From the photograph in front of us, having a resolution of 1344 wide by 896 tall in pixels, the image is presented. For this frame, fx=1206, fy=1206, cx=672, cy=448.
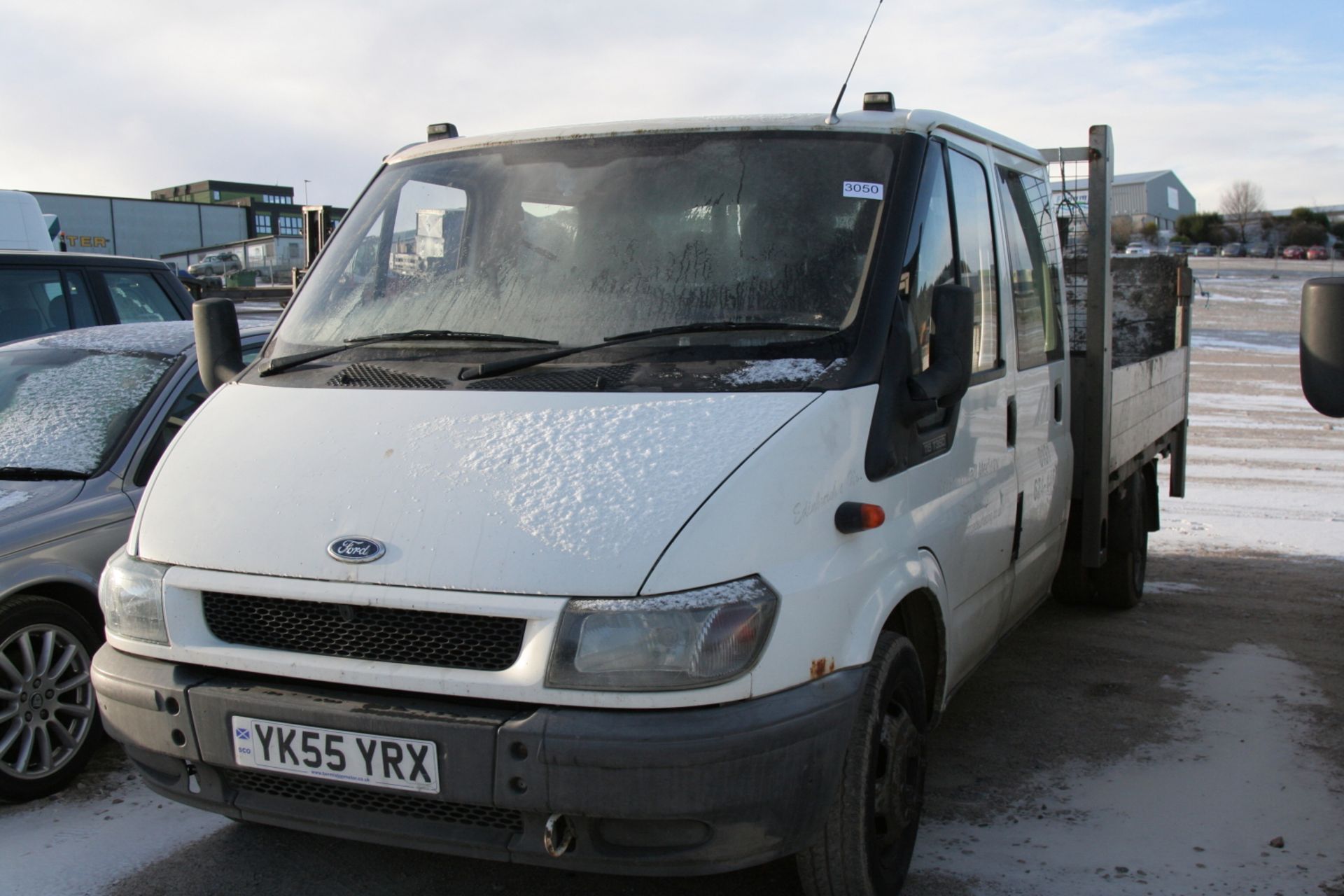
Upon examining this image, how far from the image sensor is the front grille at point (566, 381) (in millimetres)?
3074

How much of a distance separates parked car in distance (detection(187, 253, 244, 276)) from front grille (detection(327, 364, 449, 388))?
4460 cm

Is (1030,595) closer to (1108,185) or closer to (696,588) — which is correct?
(1108,185)

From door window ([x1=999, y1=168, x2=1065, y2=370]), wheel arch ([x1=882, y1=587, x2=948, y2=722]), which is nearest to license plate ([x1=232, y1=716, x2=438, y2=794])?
wheel arch ([x1=882, y1=587, x2=948, y2=722])

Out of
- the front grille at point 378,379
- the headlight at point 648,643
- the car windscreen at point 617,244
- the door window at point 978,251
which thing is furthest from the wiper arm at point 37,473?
the door window at point 978,251

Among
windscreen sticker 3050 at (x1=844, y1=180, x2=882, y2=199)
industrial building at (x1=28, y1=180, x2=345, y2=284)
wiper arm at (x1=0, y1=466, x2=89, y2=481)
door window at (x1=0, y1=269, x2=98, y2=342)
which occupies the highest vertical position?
industrial building at (x1=28, y1=180, x2=345, y2=284)

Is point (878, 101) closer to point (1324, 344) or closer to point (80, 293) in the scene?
point (1324, 344)

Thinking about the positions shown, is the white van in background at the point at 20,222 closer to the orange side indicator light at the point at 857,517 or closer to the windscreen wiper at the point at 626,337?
the windscreen wiper at the point at 626,337

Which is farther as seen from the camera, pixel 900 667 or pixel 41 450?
pixel 41 450

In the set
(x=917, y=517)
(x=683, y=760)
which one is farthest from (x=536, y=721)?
(x=917, y=517)

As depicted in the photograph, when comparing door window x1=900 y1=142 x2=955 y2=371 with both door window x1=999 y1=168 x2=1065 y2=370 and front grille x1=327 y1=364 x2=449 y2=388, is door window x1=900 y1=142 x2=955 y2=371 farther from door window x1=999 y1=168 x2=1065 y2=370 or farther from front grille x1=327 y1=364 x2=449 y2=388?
front grille x1=327 y1=364 x2=449 y2=388

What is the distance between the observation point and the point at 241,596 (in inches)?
112

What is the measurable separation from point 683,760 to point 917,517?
45.0 inches

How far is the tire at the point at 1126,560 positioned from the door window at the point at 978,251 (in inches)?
97.2

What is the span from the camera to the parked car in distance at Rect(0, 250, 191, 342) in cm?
664
